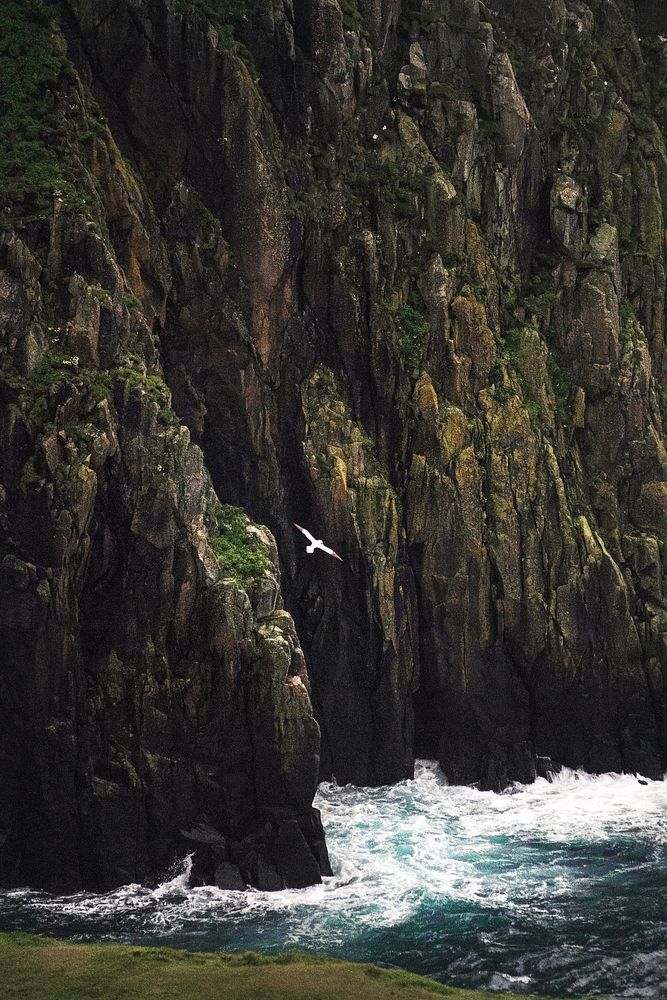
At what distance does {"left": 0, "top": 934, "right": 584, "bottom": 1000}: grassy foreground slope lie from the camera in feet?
101

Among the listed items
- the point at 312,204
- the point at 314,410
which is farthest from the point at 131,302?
the point at 312,204

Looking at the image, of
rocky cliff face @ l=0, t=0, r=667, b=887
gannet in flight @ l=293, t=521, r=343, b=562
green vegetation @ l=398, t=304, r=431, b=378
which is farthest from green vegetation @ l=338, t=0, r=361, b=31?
gannet in flight @ l=293, t=521, r=343, b=562

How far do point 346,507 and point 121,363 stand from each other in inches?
494

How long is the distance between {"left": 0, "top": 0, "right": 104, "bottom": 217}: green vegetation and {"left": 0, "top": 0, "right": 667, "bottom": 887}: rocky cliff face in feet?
0.38

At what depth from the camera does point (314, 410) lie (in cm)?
5331

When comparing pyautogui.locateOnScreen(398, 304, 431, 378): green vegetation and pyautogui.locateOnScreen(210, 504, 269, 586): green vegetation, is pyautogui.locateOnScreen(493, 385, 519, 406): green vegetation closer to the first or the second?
pyautogui.locateOnScreen(398, 304, 431, 378): green vegetation

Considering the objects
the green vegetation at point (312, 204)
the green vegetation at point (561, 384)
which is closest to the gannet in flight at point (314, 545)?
the green vegetation at point (312, 204)

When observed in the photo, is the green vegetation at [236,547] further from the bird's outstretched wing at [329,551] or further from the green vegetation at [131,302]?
the green vegetation at [131,302]

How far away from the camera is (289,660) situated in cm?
4328

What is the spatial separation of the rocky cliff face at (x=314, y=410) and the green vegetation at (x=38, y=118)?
4.5 inches

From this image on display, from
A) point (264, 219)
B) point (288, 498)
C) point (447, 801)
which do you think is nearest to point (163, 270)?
point (264, 219)

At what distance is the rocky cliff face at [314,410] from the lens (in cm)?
4188

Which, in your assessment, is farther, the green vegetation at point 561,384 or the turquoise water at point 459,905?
the green vegetation at point 561,384

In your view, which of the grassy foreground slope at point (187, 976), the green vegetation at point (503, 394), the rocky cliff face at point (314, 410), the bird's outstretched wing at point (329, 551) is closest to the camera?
the grassy foreground slope at point (187, 976)
